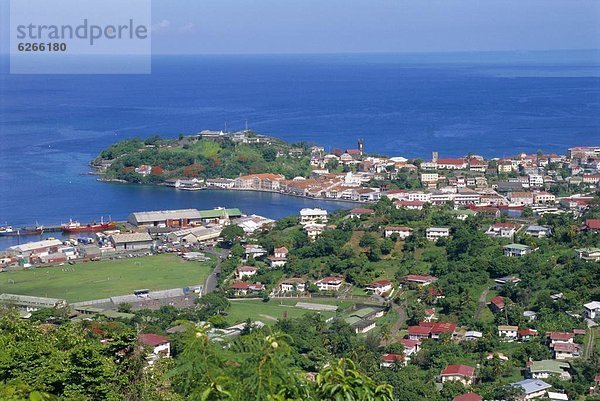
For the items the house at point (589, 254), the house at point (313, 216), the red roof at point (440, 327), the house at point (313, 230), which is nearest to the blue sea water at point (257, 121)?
the house at point (313, 216)

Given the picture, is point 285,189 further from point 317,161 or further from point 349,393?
point 349,393

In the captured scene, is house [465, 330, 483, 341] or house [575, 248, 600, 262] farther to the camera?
house [575, 248, 600, 262]

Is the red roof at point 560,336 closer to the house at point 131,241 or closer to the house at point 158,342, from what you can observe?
the house at point 158,342

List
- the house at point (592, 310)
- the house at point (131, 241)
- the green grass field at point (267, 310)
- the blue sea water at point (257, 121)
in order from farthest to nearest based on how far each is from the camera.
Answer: the blue sea water at point (257, 121), the house at point (131, 241), the green grass field at point (267, 310), the house at point (592, 310)

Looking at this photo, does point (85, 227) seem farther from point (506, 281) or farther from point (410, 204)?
point (506, 281)

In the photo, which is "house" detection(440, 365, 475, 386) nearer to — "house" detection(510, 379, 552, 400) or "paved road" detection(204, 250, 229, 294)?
"house" detection(510, 379, 552, 400)

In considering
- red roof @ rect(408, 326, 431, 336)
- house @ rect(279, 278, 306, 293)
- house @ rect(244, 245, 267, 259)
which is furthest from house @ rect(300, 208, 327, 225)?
red roof @ rect(408, 326, 431, 336)

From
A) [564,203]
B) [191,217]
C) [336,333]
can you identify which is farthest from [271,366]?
[564,203]
